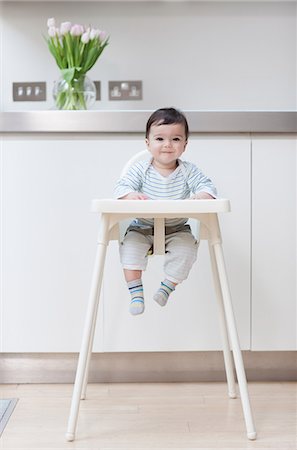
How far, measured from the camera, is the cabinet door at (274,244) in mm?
2066

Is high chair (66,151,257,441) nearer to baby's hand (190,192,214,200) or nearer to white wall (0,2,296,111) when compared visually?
baby's hand (190,192,214,200)

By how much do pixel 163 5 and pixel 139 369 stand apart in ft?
4.57

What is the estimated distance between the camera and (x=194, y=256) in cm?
173

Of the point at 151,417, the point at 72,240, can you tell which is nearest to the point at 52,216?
the point at 72,240

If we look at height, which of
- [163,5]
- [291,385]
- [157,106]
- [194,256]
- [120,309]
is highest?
[163,5]

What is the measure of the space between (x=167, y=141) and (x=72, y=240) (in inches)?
20.2

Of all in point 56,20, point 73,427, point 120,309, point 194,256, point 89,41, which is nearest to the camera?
point 73,427

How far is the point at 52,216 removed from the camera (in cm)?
206

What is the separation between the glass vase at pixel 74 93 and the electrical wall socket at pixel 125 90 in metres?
0.19

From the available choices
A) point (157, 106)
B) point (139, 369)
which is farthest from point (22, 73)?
point (139, 369)

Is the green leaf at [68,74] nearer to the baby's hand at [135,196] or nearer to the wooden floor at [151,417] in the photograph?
the baby's hand at [135,196]

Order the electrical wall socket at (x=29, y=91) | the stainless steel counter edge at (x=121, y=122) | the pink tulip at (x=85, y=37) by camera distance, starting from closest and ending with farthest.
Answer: the stainless steel counter edge at (x=121, y=122) → the pink tulip at (x=85, y=37) → the electrical wall socket at (x=29, y=91)

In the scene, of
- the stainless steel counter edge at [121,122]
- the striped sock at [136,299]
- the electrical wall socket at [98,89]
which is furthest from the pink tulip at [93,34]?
the striped sock at [136,299]

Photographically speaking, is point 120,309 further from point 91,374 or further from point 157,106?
point 157,106
